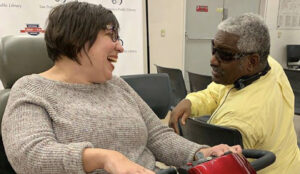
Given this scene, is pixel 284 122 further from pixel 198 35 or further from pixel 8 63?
pixel 198 35

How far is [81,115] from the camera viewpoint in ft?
3.23

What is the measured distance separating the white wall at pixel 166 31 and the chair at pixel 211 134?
130 inches

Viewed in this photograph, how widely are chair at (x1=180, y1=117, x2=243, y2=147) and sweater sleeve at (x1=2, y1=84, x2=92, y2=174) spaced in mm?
468

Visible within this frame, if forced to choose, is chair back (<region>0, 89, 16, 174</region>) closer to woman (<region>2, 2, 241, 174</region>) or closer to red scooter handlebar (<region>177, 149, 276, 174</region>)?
woman (<region>2, 2, 241, 174</region>)

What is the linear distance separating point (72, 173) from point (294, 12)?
5830mm

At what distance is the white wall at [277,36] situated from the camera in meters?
5.14

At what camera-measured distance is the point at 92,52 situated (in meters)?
1.04

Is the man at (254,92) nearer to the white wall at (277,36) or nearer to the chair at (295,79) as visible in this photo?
the chair at (295,79)

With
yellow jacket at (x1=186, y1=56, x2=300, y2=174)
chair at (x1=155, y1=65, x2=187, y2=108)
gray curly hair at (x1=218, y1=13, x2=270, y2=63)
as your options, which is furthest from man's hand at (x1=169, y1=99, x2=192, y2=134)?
chair at (x1=155, y1=65, x2=187, y2=108)

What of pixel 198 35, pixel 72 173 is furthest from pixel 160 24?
pixel 72 173

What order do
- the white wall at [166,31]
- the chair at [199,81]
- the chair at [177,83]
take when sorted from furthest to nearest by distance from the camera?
1. the white wall at [166,31]
2. the chair at [177,83]
3. the chair at [199,81]

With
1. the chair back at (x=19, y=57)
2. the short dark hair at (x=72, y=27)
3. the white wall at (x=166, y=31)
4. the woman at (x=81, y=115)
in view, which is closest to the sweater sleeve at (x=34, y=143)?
the woman at (x=81, y=115)

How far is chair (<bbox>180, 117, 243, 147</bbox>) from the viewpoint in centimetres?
104

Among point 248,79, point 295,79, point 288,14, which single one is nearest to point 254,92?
point 248,79
